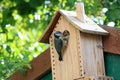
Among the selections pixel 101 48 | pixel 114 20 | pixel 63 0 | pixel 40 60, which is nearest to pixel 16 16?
pixel 63 0

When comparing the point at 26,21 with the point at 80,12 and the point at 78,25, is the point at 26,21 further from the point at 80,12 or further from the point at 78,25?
the point at 78,25

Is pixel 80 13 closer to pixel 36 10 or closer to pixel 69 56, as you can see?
pixel 69 56

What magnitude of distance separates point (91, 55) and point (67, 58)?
168 millimetres

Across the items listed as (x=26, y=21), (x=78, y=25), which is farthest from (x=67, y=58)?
(x=26, y=21)

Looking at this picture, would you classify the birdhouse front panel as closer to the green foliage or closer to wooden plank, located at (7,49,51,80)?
wooden plank, located at (7,49,51,80)

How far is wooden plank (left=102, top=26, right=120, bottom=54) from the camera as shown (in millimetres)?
2928

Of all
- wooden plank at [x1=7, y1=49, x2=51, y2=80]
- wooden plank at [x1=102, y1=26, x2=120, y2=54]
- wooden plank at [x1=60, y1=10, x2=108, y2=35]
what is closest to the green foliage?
wooden plank at [x1=7, y1=49, x2=51, y2=80]

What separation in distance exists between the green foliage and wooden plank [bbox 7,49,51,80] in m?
0.04

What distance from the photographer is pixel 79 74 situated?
9.56 feet

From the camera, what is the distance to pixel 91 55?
2.95 metres

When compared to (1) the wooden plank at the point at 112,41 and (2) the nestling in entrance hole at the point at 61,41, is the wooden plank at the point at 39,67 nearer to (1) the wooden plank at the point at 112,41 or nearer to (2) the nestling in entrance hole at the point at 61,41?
(2) the nestling in entrance hole at the point at 61,41

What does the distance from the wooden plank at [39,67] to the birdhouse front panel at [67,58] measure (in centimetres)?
23

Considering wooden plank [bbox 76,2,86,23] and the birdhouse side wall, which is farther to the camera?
wooden plank [bbox 76,2,86,23]

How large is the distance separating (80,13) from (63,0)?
8.66 feet
